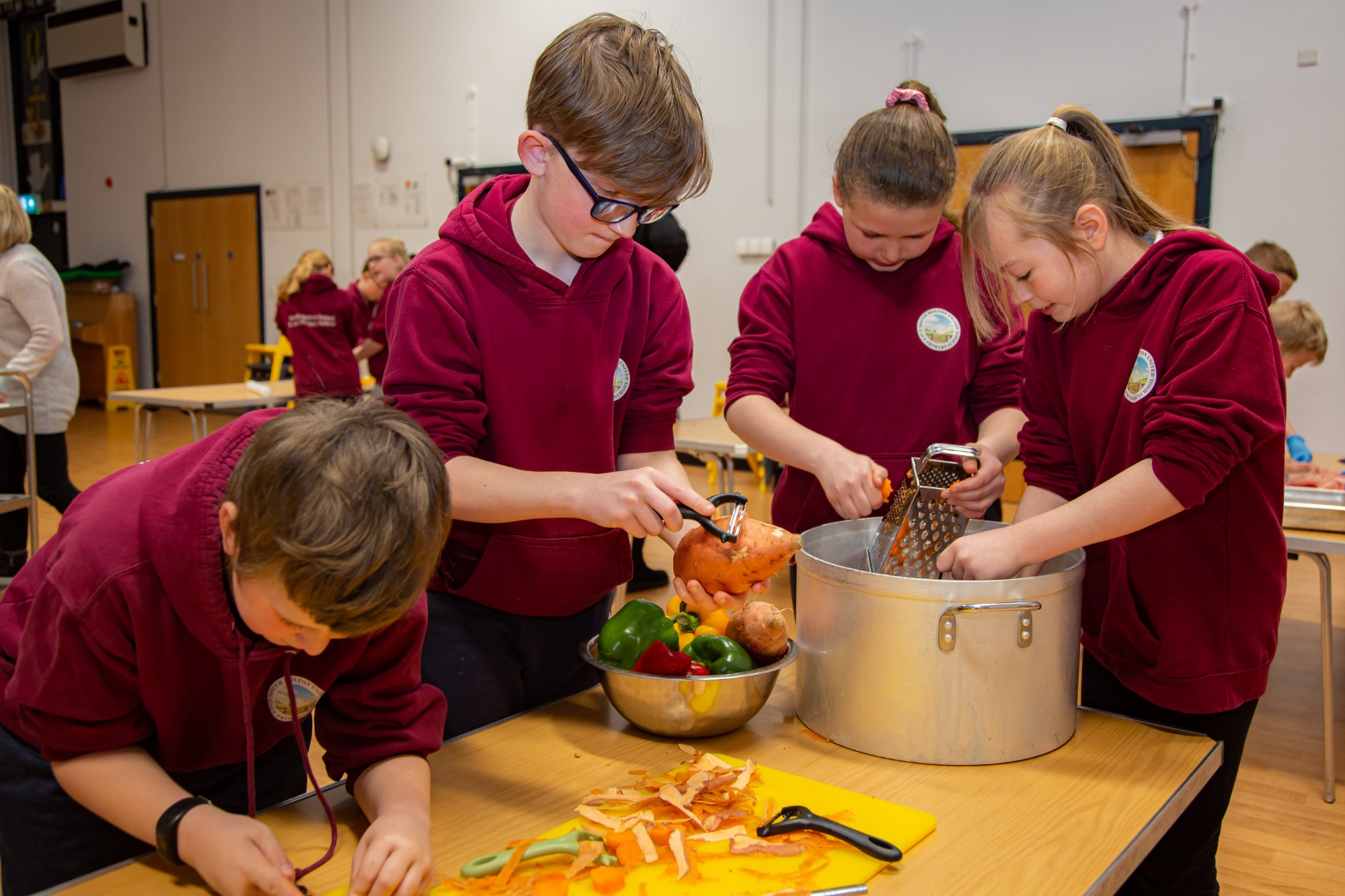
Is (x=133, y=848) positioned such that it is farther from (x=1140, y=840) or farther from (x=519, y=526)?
(x=1140, y=840)

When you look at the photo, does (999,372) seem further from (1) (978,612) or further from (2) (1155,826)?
(2) (1155,826)

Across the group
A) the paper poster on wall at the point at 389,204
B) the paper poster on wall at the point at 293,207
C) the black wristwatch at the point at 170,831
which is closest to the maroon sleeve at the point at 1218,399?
the black wristwatch at the point at 170,831

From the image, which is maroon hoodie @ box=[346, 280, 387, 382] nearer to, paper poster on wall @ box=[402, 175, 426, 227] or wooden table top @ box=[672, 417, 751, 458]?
wooden table top @ box=[672, 417, 751, 458]

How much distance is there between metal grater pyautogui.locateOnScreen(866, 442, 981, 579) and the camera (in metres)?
1.26

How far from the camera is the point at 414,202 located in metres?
8.15

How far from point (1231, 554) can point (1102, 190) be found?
0.46 meters

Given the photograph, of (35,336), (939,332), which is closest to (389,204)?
(35,336)

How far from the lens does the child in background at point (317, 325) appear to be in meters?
5.18

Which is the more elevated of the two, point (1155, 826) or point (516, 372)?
point (516, 372)

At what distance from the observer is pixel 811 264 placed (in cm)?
171

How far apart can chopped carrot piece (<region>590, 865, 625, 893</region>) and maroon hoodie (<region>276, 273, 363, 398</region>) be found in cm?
456

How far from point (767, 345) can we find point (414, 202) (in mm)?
7048

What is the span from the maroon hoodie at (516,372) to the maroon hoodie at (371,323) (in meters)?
4.13

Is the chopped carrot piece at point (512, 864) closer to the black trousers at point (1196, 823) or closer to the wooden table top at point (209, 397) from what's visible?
the black trousers at point (1196, 823)
